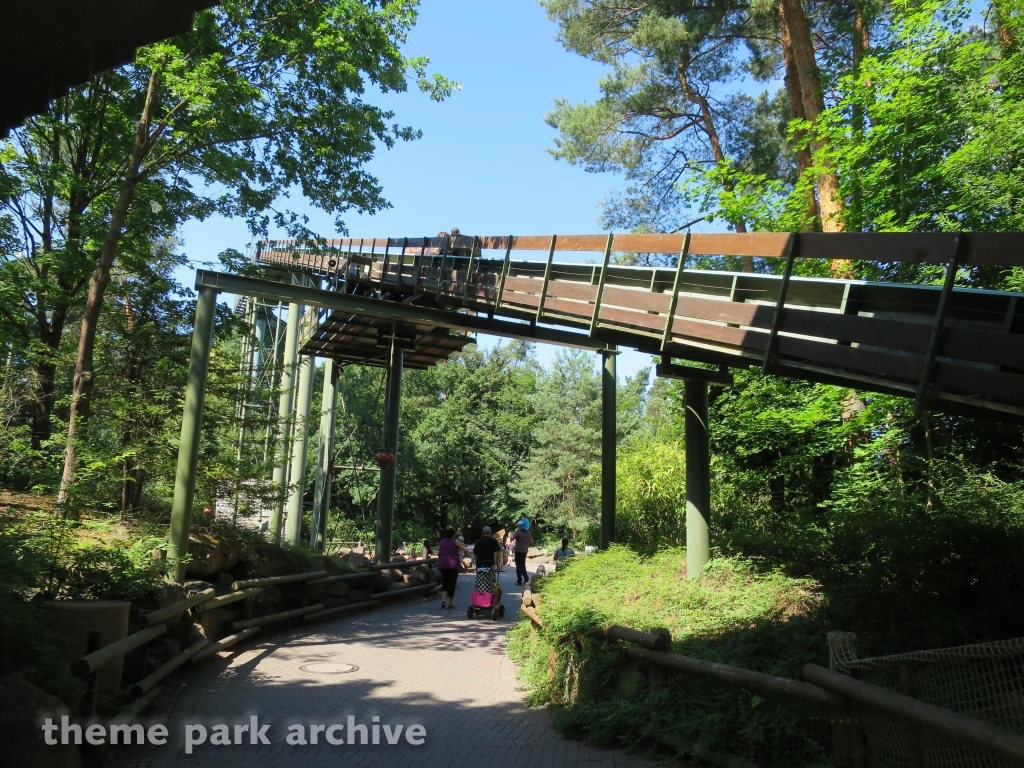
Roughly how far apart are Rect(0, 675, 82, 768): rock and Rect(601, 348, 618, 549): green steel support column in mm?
9578

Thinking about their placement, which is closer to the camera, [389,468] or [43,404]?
[43,404]

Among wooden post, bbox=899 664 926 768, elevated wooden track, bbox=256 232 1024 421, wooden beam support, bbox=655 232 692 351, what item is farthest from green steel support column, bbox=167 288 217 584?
wooden post, bbox=899 664 926 768

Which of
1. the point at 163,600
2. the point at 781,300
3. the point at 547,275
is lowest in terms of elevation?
the point at 163,600

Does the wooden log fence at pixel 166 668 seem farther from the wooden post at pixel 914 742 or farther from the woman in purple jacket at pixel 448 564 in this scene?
the woman in purple jacket at pixel 448 564

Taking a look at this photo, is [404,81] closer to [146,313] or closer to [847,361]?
[146,313]

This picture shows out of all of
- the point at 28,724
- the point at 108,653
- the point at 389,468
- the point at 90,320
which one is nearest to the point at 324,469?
the point at 389,468

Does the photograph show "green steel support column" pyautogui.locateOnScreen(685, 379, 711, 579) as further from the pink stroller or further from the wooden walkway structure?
the pink stroller

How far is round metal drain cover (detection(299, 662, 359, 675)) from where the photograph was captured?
9055 mm

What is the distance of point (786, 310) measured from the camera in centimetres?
669

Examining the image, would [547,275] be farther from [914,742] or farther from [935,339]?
[914,742]

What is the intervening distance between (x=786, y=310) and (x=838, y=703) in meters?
3.37

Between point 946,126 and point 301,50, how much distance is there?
11033 mm

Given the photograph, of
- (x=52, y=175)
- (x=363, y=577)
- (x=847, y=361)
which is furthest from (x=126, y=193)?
(x=847, y=361)

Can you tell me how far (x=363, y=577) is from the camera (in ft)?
51.0
